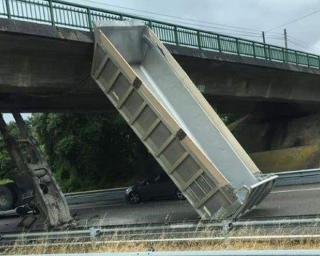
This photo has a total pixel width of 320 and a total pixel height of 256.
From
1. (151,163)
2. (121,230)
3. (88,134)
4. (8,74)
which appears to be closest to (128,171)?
(151,163)

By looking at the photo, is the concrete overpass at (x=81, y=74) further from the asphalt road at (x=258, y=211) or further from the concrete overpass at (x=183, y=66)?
the asphalt road at (x=258, y=211)

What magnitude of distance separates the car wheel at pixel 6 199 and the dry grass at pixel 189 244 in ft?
40.2

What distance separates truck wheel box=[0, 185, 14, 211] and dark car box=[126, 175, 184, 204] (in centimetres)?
591

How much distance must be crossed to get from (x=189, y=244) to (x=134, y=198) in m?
18.1

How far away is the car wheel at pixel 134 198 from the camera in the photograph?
27.4 metres

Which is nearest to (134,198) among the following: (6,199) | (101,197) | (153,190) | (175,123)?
(153,190)

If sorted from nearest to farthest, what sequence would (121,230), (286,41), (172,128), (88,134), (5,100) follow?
(121,230) → (172,128) → (5,100) → (88,134) → (286,41)

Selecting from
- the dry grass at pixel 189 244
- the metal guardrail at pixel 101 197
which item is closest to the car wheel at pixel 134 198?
the metal guardrail at pixel 101 197

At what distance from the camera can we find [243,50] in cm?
2839

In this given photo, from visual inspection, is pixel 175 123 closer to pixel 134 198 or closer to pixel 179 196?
pixel 179 196

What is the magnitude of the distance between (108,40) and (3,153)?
1642 inches

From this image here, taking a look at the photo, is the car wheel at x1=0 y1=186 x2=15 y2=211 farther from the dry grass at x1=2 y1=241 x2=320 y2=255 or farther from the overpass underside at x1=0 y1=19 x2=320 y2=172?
the dry grass at x1=2 y1=241 x2=320 y2=255

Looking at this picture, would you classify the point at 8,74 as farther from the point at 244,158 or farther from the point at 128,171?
the point at 128,171

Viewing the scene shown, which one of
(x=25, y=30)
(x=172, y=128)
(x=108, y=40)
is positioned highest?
(x=25, y=30)
